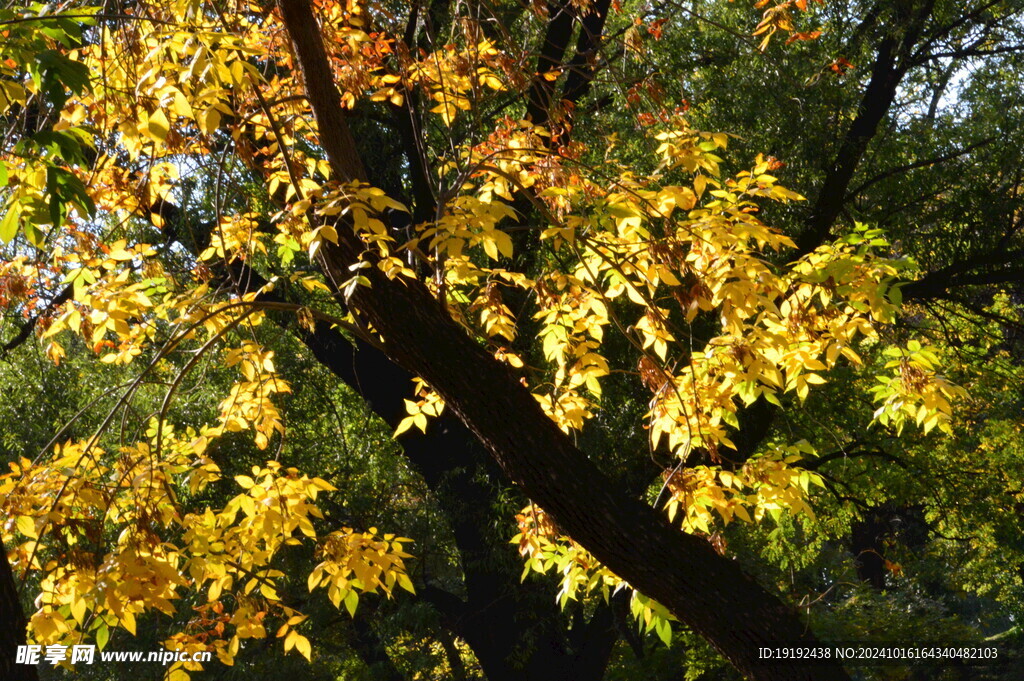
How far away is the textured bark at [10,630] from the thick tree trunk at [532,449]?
4.21ft

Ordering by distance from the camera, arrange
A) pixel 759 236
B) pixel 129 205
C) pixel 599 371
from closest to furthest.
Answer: pixel 759 236 → pixel 599 371 → pixel 129 205

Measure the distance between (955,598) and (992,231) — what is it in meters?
17.5

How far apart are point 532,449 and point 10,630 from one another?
1586 millimetres

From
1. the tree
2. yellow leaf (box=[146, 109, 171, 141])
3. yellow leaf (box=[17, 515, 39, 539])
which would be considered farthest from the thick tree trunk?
yellow leaf (box=[17, 515, 39, 539])

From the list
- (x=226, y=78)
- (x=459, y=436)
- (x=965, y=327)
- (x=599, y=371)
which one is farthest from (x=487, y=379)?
(x=965, y=327)

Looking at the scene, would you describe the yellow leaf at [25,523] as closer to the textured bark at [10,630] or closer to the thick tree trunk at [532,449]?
the textured bark at [10,630]

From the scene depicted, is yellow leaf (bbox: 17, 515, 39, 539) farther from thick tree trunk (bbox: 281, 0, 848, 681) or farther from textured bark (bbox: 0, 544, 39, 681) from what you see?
thick tree trunk (bbox: 281, 0, 848, 681)

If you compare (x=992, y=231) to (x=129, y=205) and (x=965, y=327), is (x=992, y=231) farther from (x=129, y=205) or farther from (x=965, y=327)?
(x=129, y=205)

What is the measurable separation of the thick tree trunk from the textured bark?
1283mm

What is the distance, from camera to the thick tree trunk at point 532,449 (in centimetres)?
304

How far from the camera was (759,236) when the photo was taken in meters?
3.12

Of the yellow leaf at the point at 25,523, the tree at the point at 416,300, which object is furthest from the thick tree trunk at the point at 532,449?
the yellow leaf at the point at 25,523

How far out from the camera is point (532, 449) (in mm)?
3070

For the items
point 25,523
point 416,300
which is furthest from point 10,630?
point 416,300
